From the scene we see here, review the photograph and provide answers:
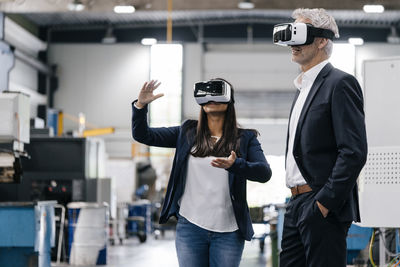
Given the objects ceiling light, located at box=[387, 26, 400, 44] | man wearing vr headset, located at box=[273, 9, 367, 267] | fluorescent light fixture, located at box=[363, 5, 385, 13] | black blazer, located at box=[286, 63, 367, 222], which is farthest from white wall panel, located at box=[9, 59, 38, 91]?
black blazer, located at box=[286, 63, 367, 222]

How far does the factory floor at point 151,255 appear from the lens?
9359 mm

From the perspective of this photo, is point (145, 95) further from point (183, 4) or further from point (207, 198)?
point (183, 4)

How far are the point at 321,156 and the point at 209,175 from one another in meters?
0.59

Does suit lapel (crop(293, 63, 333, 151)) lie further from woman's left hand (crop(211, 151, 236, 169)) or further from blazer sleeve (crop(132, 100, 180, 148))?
blazer sleeve (crop(132, 100, 180, 148))

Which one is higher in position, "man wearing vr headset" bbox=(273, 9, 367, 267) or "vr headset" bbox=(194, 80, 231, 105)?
"vr headset" bbox=(194, 80, 231, 105)

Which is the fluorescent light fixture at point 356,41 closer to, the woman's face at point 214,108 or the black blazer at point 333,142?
the woman's face at point 214,108

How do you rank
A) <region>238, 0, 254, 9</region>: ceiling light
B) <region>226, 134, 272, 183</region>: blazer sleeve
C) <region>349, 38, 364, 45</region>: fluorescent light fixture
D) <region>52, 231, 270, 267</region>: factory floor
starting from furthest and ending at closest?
<region>349, 38, 364, 45</region>: fluorescent light fixture → <region>238, 0, 254, 9</region>: ceiling light → <region>52, 231, 270, 267</region>: factory floor → <region>226, 134, 272, 183</region>: blazer sleeve

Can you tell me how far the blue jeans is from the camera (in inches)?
116

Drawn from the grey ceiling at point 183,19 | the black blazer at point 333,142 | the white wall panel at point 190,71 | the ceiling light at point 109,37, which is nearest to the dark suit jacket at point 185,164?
the black blazer at point 333,142

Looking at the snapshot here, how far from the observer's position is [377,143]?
16.4ft

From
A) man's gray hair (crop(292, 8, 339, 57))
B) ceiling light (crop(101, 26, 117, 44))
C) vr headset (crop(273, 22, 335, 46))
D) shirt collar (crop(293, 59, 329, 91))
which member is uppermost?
ceiling light (crop(101, 26, 117, 44))

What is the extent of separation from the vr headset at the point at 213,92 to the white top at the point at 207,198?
26 cm

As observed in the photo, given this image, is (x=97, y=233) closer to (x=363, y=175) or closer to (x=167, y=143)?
(x=363, y=175)

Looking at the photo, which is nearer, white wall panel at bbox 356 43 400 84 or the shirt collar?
the shirt collar
